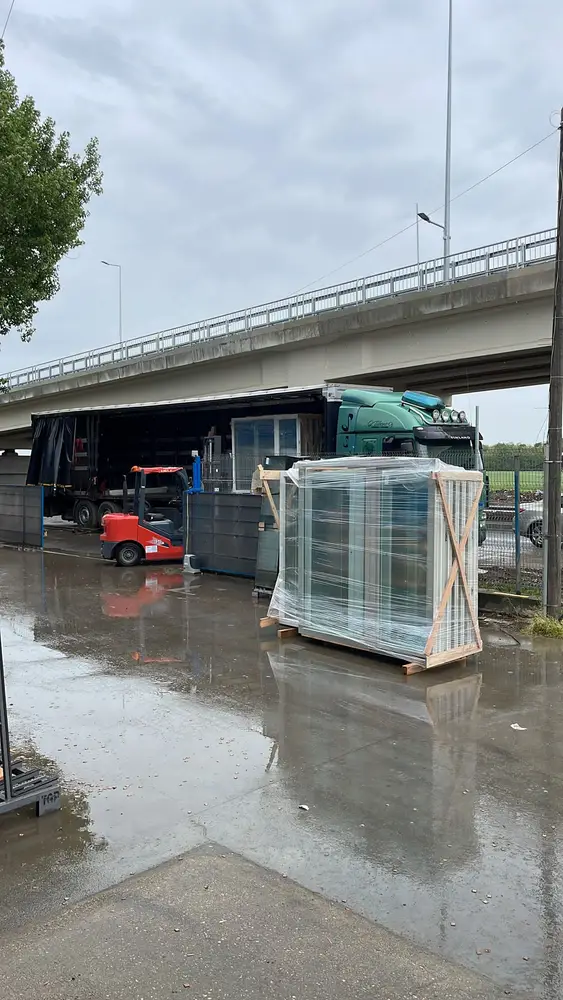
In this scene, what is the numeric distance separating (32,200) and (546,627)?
8474 mm

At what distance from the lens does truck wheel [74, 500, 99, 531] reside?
22750 mm

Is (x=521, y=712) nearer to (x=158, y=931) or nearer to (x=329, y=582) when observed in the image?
(x=329, y=582)

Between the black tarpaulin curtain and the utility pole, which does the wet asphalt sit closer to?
the utility pole

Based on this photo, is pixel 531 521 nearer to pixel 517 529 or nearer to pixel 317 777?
pixel 517 529

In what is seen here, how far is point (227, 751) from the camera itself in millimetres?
5500

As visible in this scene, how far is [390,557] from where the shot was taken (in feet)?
26.4

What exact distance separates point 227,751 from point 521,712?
2780 millimetres

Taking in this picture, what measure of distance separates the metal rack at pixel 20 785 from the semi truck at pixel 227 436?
350 inches

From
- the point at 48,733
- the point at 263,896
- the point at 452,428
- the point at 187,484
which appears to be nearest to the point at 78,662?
the point at 48,733

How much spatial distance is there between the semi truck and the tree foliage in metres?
6.52

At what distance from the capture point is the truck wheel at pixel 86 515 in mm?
22750

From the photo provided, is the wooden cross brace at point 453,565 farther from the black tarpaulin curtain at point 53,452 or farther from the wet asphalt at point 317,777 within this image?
the black tarpaulin curtain at point 53,452

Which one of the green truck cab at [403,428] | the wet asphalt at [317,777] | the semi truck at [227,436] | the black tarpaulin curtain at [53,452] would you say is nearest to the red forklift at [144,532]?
Answer: the semi truck at [227,436]

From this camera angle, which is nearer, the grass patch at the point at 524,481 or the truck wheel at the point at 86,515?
the grass patch at the point at 524,481
